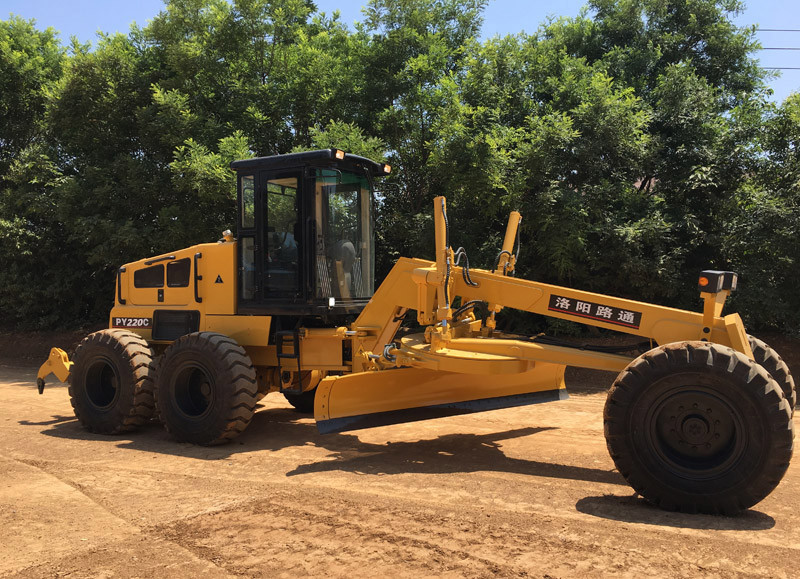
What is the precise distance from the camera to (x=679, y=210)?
1174 cm

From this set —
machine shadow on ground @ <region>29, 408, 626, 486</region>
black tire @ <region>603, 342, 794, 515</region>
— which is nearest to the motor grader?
black tire @ <region>603, 342, 794, 515</region>

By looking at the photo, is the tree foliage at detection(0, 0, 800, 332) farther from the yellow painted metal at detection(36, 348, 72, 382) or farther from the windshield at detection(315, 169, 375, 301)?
the yellow painted metal at detection(36, 348, 72, 382)

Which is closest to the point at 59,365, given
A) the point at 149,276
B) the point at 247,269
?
the point at 149,276

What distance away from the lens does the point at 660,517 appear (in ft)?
14.2

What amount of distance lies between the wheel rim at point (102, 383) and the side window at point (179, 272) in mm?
1147

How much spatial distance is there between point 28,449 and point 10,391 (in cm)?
541

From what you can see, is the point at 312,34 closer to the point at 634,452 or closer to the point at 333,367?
the point at 333,367

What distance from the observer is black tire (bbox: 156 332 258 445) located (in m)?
6.53

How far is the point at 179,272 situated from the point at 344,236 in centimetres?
217

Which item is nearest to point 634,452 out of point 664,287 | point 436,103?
point 664,287

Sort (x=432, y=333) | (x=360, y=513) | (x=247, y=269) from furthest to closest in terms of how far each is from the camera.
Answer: (x=247, y=269), (x=432, y=333), (x=360, y=513)

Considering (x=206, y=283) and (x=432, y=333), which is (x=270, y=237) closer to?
(x=206, y=283)

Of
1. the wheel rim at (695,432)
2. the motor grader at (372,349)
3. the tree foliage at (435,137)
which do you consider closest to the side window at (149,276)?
the motor grader at (372,349)

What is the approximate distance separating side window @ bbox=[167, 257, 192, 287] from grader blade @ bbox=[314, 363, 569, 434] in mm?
2584
